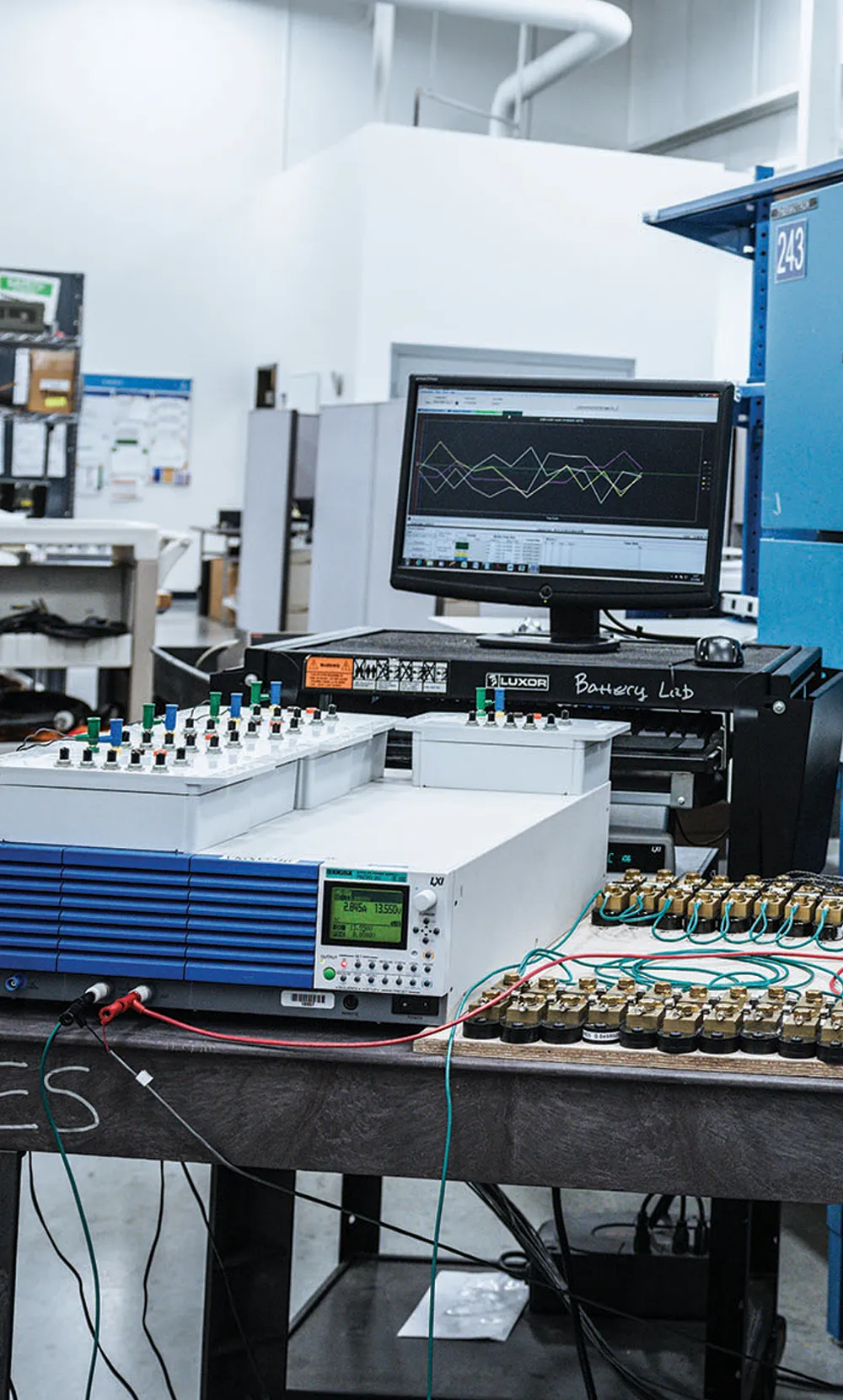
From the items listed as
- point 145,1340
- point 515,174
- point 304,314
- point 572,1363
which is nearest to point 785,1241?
point 572,1363

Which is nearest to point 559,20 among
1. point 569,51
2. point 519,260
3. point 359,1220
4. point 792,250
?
point 569,51

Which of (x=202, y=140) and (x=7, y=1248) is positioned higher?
(x=202, y=140)

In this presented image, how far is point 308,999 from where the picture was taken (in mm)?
1247

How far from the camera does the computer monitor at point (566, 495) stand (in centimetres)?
202

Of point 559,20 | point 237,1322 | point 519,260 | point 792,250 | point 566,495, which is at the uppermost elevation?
→ point 559,20

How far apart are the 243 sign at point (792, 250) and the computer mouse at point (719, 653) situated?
787 mm

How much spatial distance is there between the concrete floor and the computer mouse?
101 cm

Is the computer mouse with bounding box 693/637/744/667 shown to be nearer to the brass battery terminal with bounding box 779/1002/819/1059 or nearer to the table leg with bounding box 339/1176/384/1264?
the brass battery terminal with bounding box 779/1002/819/1059

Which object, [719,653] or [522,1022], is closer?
[522,1022]

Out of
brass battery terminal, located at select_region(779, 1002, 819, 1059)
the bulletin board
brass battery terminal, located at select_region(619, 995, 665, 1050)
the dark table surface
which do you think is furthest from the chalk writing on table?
the bulletin board

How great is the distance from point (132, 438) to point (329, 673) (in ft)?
32.8

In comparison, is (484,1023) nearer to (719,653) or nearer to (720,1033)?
(720,1033)

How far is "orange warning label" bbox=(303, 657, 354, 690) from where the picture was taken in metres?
1.99

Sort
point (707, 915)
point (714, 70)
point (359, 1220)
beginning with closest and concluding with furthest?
1. point (707, 915)
2. point (359, 1220)
3. point (714, 70)
